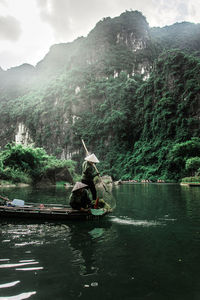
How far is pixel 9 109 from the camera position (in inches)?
4446

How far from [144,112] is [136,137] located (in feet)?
28.5

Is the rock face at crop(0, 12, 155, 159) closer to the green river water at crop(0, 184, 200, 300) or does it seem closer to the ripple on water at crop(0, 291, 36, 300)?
the green river water at crop(0, 184, 200, 300)

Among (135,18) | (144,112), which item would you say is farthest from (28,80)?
(144,112)

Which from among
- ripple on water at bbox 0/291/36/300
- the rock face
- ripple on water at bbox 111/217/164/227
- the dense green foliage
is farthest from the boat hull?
the rock face

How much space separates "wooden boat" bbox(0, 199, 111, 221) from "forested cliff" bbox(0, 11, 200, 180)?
46299mm

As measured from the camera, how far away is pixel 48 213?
934cm

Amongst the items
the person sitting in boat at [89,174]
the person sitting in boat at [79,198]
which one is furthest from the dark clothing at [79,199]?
the person sitting in boat at [89,174]

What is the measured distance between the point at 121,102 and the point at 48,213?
81.4m

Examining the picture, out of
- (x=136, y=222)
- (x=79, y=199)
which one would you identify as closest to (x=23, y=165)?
(x=79, y=199)

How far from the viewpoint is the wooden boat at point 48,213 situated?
899 cm

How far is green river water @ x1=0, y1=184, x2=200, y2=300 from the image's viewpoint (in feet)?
11.8

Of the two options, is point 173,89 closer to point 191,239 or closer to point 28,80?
point 191,239

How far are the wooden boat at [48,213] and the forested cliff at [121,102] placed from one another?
46299mm

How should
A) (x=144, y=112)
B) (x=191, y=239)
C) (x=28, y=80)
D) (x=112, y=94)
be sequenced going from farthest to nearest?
(x=28, y=80) → (x=112, y=94) → (x=144, y=112) → (x=191, y=239)
